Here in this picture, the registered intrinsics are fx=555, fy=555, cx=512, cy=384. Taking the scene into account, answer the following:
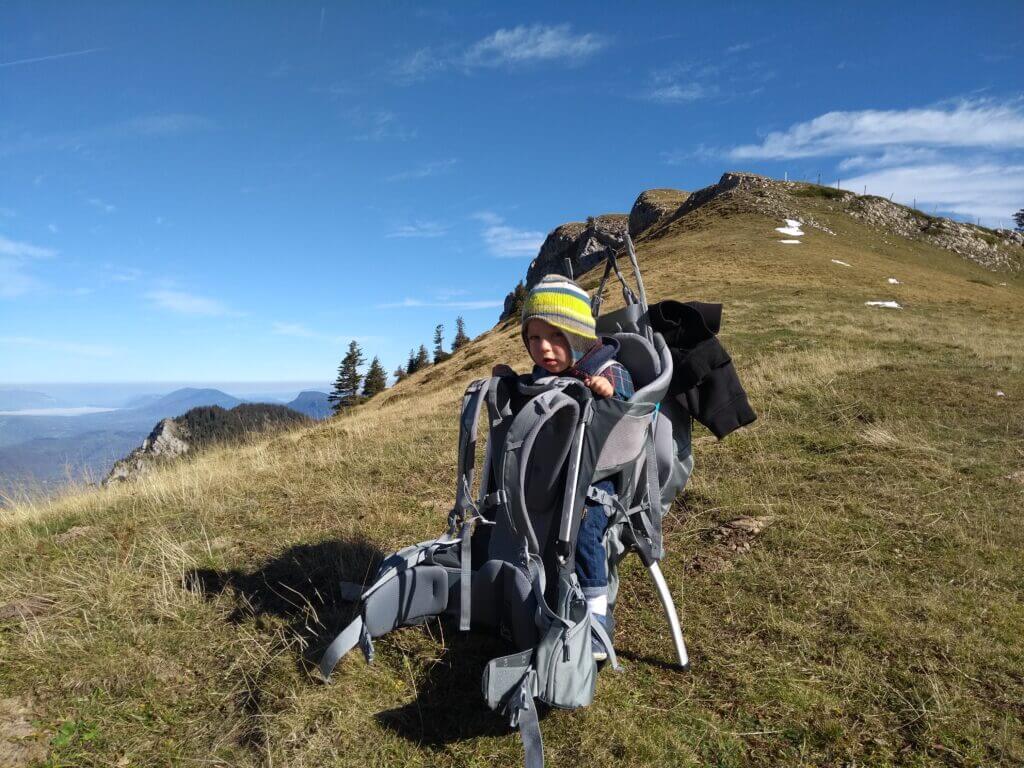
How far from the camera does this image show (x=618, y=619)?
3.86 m

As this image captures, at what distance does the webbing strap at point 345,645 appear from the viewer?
9.56ft

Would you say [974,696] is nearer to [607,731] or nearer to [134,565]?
[607,731]

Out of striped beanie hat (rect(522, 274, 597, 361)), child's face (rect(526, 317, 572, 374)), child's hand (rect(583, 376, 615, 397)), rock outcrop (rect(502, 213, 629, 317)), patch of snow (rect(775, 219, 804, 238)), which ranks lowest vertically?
child's hand (rect(583, 376, 615, 397))

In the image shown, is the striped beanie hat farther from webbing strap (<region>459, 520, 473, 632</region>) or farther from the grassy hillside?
the grassy hillside

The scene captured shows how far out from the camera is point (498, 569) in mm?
3148

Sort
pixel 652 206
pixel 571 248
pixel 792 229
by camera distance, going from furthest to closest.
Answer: pixel 571 248, pixel 652 206, pixel 792 229

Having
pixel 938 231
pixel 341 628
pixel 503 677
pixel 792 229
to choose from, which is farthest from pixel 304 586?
pixel 938 231

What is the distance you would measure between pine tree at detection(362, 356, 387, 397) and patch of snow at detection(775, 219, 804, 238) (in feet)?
139

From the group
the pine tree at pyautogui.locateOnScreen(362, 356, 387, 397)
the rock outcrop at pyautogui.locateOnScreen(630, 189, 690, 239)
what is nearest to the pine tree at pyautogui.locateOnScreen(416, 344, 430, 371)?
the pine tree at pyautogui.locateOnScreen(362, 356, 387, 397)

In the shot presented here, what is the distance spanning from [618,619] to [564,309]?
7.32ft

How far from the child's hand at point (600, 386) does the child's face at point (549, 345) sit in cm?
33

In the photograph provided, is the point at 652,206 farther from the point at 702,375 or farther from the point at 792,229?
the point at 702,375

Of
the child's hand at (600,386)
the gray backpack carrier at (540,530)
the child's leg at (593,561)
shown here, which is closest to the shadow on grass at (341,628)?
the gray backpack carrier at (540,530)

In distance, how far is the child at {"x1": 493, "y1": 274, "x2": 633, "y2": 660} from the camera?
3.10 m
